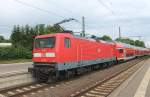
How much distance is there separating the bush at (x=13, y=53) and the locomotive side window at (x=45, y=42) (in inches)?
1047

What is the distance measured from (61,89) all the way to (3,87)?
10.3 ft

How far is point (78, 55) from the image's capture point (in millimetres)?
20266

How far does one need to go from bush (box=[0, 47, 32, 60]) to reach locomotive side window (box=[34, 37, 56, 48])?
2659 cm

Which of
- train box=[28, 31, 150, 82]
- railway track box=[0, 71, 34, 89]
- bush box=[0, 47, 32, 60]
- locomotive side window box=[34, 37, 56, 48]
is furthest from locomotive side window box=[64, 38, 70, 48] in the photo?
bush box=[0, 47, 32, 60]

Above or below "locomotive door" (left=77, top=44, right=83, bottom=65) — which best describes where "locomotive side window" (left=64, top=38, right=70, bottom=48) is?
above

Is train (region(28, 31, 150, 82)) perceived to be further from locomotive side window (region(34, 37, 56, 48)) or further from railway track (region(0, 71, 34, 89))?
railway track (region(0, 71, 34, 89))

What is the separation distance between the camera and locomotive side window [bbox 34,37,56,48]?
17.7 meters

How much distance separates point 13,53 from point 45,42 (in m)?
29.6

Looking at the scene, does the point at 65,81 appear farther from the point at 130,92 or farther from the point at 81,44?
the point at 130,92

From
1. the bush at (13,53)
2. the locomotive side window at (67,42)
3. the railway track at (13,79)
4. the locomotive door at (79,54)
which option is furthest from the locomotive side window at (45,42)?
the bush at (13,53)

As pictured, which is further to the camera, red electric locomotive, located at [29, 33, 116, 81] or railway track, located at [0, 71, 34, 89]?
red electric locomotive, located at [29, 33, 116, 81]

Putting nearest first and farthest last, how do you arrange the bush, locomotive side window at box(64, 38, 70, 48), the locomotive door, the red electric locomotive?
the red electric locomotive
locomotive side window at box(64, 38, 70, 48)
the locomotive door
the bush

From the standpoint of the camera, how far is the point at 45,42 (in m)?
18.2

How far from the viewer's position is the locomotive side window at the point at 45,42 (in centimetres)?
1767
